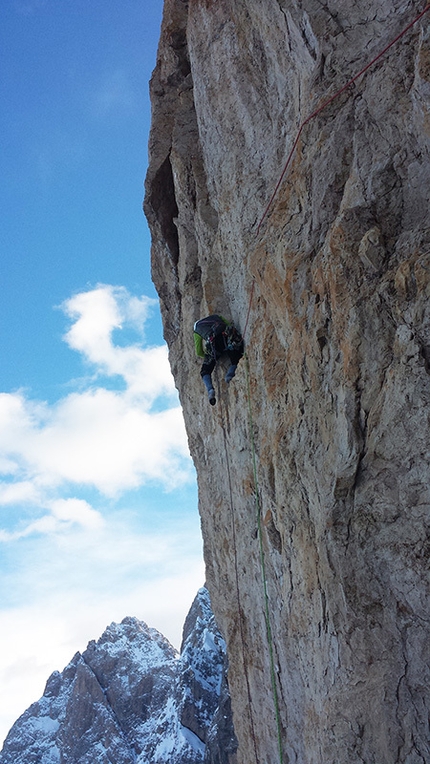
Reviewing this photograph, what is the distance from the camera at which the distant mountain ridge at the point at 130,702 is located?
256 ft

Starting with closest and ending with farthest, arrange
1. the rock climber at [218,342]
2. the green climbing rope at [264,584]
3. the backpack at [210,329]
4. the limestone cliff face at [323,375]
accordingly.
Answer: the limestone cliff face at [323,375] → the green climbing rope at [264,584] → the rock climber at [218,342] → the backpack at [210,329]

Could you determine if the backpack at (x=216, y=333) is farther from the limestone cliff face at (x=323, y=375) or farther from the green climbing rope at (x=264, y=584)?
the green climbing rope at (x=264, y=584)

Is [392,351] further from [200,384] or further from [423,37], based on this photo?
[200,384]

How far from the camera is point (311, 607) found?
6078 millimetres

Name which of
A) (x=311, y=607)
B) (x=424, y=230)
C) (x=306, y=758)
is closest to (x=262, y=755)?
(x=306, y=758)

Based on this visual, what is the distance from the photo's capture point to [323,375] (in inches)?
237

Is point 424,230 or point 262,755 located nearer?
point 424,230

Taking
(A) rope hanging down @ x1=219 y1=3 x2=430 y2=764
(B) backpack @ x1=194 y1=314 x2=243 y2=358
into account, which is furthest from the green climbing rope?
(B) backpack @ x1=194 y1=314 x2=243 y2=358

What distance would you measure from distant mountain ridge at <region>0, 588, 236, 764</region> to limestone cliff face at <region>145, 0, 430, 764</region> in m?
72.4

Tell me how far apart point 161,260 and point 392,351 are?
8.21 meters

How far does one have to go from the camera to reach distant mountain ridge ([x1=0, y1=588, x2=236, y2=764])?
7806cm

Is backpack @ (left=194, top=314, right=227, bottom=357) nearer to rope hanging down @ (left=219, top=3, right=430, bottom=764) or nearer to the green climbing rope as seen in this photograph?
rope hanging down @ (left=219, top=3, right=430, bottom=764)

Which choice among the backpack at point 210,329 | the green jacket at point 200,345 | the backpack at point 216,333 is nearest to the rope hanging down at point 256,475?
the backpack at point 216,333

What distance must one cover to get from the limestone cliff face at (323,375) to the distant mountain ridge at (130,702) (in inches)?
2852
